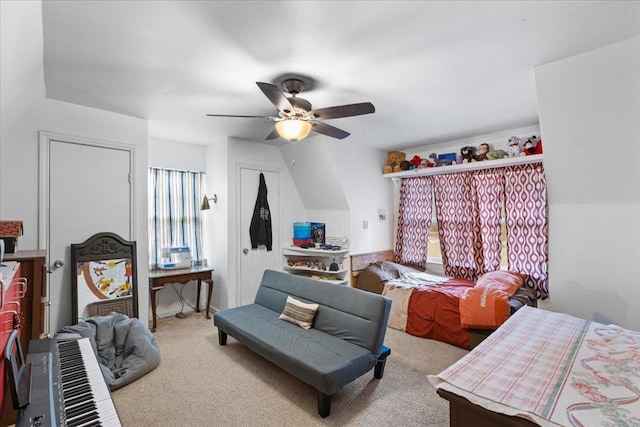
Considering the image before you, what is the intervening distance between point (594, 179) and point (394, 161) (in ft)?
8.49

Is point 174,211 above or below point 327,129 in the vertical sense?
below

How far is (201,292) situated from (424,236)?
3.48m

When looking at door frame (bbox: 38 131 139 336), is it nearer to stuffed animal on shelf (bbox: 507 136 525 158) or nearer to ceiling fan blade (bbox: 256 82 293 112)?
ceiling fan blade (bbox: 256 82 293 112)

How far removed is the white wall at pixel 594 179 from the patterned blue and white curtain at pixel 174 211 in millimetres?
4226

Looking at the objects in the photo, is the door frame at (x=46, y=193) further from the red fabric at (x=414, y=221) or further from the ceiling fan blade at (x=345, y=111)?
the red fabric at (x=414, y=221)

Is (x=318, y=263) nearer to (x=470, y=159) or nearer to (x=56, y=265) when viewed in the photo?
(x=470, y=159)

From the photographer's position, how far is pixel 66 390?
119 cm

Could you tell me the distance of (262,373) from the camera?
269 centimetres

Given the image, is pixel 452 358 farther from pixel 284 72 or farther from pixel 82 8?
pixel 82 8

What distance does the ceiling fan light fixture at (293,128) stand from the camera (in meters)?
2.33

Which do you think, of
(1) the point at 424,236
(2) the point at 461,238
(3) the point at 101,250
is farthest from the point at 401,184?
(3) the point at 101,250

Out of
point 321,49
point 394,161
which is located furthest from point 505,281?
point 321,49

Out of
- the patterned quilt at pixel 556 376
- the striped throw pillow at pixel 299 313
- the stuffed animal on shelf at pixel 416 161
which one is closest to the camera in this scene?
the patterned quilt at pixel 556 376

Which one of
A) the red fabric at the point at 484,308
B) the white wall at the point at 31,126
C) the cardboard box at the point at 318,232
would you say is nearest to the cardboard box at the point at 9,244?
the white wall at the point at 31,126
